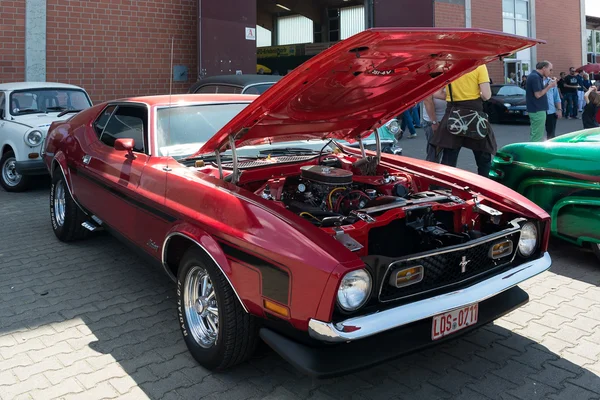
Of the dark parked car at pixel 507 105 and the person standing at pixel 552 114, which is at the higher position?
the dark parked car at pixel 507 105

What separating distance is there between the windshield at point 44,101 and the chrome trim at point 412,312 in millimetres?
7235

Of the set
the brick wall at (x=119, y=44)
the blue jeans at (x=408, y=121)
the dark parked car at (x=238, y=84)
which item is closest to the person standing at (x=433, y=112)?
the dark parked car at (x=238, y=84)

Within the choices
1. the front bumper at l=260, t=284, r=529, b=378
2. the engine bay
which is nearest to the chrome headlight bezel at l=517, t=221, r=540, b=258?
the engine bay

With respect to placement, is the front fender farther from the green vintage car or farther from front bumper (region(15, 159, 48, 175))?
front bumper (region(15, 159, 48, 175))

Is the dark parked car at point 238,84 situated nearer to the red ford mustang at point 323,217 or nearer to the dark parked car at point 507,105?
the red ford mustang at point 323,217

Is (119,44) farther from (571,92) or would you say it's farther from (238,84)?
(571,92)

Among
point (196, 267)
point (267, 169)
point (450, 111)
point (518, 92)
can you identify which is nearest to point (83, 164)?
point (267, 169)

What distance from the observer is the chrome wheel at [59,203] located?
5.41 metres

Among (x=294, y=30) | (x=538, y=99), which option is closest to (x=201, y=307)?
(x=538, y=99)

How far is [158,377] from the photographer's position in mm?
3033

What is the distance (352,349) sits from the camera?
2.57 m

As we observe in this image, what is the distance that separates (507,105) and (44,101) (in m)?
13.8

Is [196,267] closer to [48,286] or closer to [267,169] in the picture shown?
[267,169]

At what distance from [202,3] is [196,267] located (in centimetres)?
1035
